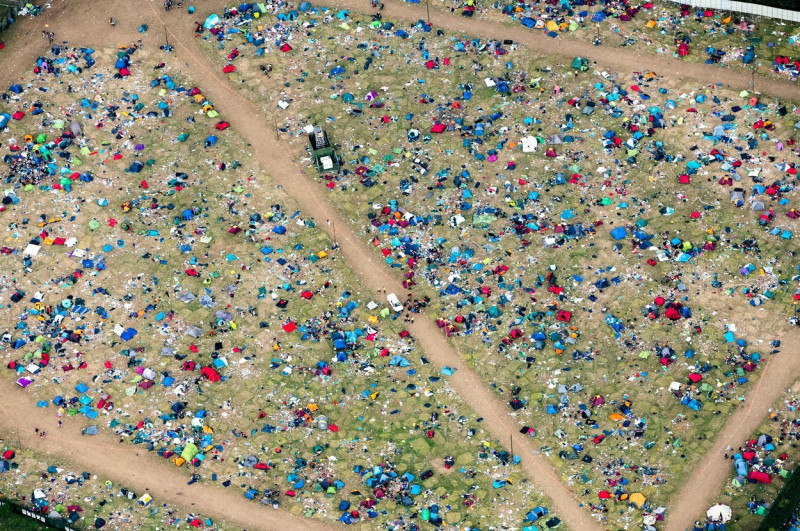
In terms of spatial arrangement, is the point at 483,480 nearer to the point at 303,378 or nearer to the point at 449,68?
the point at 303,378

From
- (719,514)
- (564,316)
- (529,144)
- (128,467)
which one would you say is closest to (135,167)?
(128,467)

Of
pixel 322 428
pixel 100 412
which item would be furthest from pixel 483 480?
pixel 100 412

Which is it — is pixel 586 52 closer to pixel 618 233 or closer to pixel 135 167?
pixel 618 233

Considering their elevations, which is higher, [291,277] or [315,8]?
[315,8]

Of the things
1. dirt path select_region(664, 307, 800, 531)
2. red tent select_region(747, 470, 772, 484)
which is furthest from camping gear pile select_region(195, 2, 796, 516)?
red tent select_region(747, 470, 772, 484)

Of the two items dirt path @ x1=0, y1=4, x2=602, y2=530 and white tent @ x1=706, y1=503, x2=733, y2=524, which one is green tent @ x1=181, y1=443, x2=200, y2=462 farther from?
white tent @ x1=706, y1=503, x2=733, y2=524

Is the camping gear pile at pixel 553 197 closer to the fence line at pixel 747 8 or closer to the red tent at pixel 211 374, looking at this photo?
the fence line at pixel 747 8
